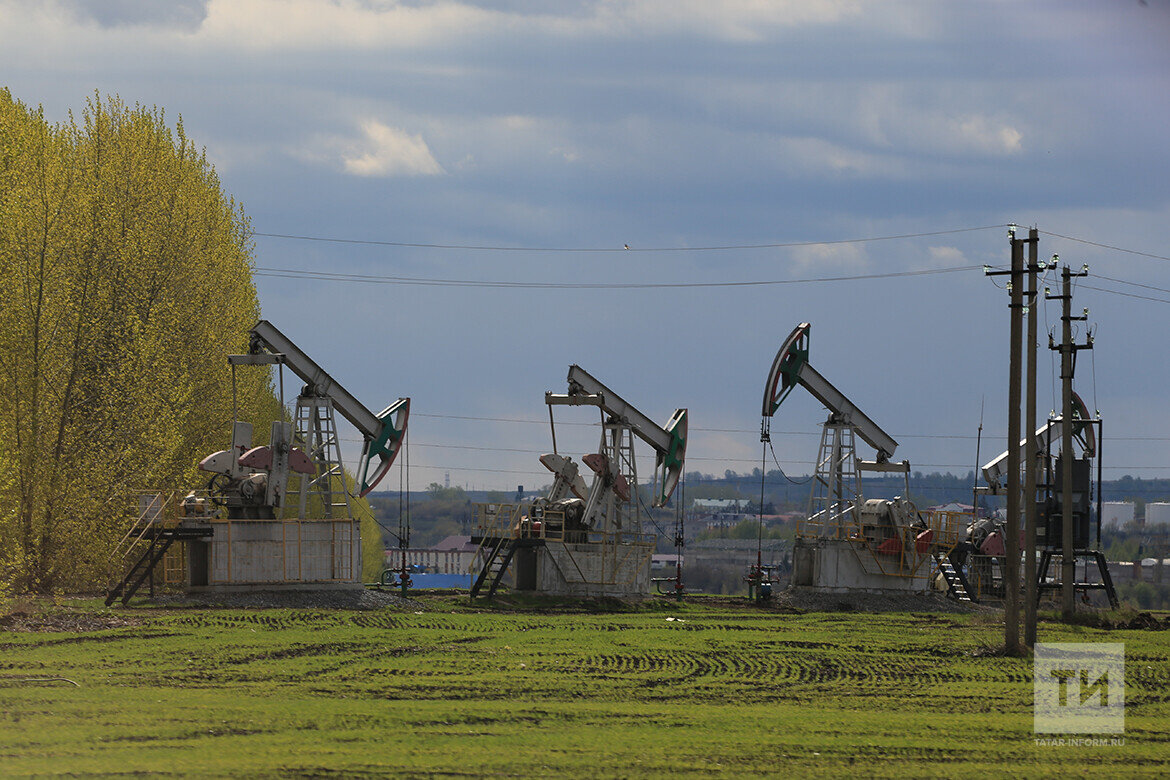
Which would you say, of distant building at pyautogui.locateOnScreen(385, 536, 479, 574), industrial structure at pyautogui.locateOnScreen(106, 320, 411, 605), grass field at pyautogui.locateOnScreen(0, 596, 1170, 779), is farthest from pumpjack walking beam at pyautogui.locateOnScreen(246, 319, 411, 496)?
distant building at pyautogui.locateOnScreen(385, 536, 479, 574)

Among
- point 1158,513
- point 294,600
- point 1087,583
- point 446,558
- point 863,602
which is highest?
point 294,600

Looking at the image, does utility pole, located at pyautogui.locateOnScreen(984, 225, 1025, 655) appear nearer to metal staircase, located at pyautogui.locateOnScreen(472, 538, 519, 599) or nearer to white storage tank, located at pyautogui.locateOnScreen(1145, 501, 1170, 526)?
metal staircase, located at pyautogui.locateOnScreen(472, 538, 519, 599)

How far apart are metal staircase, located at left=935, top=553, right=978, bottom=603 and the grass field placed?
39.4 feet

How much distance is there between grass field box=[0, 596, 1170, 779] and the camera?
11609 mm

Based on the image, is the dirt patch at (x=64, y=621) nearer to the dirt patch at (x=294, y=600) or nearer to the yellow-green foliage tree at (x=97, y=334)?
the yellow-green foliage tree at (x=97, y=334)

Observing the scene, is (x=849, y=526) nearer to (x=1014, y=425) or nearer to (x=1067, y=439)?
(x=1067, y=439)

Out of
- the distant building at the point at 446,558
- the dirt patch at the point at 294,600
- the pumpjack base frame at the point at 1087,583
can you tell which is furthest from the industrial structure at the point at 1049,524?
the distant building at the point at 446,558

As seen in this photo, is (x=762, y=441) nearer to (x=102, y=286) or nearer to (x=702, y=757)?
(x=102, y=286)

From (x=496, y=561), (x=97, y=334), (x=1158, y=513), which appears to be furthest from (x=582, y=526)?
(x=1158, y=513)

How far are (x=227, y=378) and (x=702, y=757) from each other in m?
29.9

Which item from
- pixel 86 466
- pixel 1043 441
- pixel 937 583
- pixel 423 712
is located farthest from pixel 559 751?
pixel 1043 441

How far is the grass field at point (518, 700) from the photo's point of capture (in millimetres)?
11609

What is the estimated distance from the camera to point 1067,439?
3183cm

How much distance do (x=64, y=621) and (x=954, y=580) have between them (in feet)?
89.7
